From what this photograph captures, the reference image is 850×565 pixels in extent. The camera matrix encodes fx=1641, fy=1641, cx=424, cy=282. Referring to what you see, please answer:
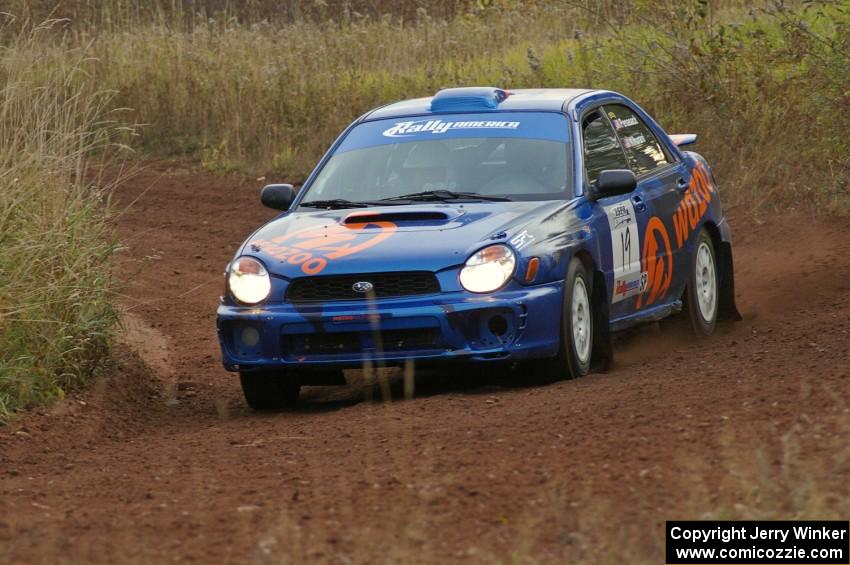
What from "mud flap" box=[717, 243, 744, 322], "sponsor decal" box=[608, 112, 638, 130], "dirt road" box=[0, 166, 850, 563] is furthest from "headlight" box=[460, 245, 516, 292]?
"mud flap" box=[717, 243, 744, 322]

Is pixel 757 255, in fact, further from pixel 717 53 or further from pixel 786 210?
pixel 717 53

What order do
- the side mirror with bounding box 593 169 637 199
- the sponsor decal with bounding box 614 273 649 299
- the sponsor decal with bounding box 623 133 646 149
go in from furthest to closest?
1. the sponsor decal with bounding box 623 133 646 149
2. the sponsor decal with bounding box 614 273 649 299
3. the side mirror with bounding box 593 169 637 199

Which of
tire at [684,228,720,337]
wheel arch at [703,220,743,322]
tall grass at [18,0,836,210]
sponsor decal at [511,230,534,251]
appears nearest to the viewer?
sponsor decal at [511,230,534,251]

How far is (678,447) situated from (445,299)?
7.30 feet

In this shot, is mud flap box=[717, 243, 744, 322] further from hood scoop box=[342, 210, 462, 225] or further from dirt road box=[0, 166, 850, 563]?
hood scoop box=[342, 210, 462, 225]

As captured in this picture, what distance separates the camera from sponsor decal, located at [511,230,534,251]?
8.02 m

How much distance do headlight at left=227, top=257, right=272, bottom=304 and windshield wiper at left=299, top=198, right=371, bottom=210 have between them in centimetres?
92

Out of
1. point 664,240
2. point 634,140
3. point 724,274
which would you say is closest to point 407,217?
point 664,240

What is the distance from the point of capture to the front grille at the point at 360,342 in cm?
798

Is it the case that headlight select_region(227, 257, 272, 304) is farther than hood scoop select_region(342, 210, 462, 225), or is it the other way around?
hood scoop select_region(342, 210, 462, 225)

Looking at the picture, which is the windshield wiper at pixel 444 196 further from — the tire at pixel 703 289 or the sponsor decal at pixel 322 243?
the tire at pixel 703 289

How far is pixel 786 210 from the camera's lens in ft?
50.0

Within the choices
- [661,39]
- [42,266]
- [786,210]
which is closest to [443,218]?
[42,266]

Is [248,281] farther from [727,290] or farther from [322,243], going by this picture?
[727,290]
